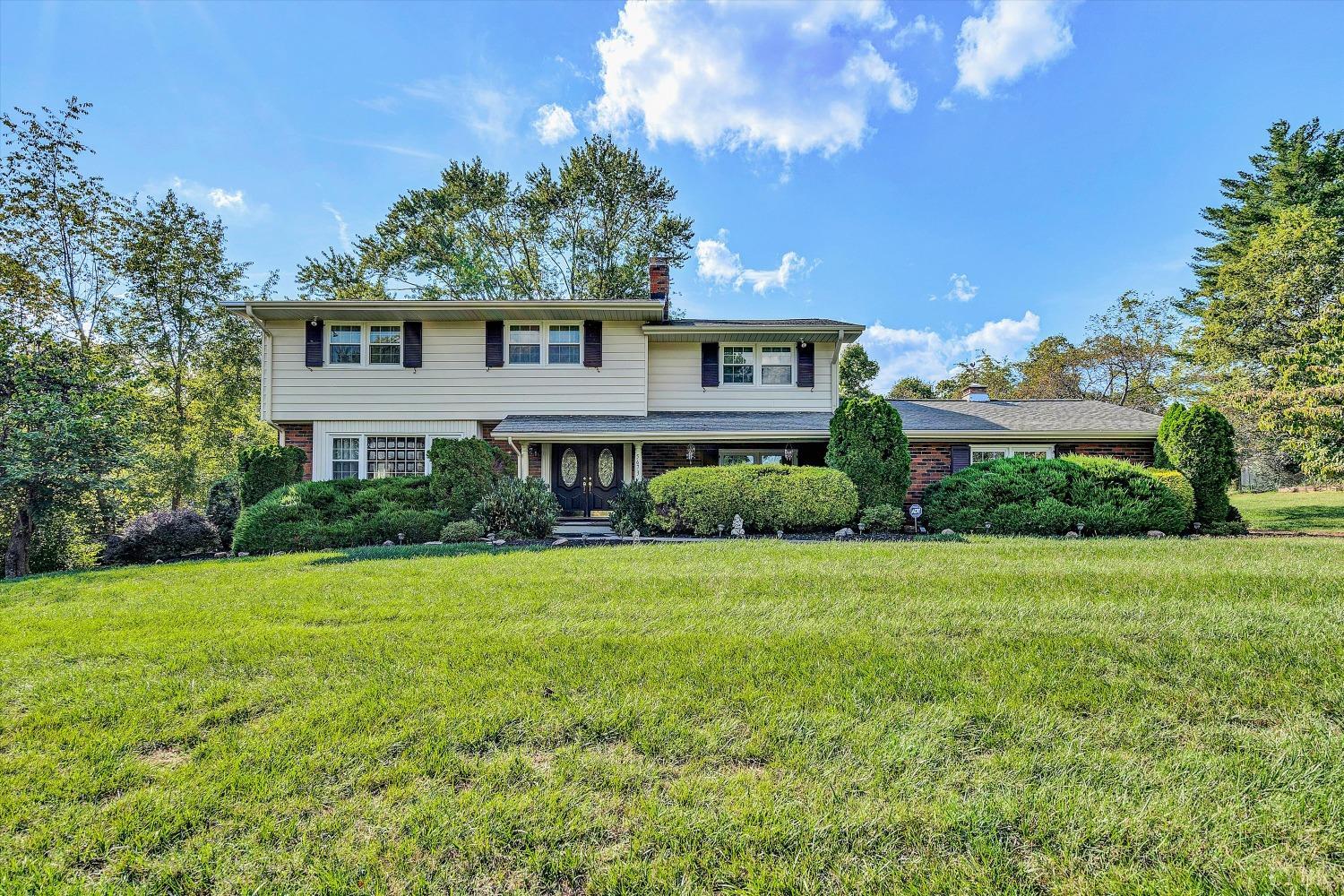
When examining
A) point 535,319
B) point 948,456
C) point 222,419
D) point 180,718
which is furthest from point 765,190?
point 222,419

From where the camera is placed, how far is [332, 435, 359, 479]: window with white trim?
13469 millimetres

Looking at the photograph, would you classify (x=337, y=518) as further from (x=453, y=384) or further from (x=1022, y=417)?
(x=1022, y=417)

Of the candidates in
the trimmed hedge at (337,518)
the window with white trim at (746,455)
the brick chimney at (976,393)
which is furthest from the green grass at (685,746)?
the brick chimney at (976,393)

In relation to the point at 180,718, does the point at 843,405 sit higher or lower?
higher

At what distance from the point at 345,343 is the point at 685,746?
1415 centimetres

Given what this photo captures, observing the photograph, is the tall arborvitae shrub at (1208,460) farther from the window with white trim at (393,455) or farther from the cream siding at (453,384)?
the window with white trim at (393,455)

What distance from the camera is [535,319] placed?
44.6ft

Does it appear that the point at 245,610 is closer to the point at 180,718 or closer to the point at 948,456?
the point at 180,718

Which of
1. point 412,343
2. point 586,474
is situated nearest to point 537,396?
point 586,474

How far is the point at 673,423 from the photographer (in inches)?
504

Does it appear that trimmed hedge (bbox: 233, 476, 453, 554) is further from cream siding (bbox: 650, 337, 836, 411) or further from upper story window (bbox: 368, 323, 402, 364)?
cream siding (bbox: 650, 337, 836, 411)

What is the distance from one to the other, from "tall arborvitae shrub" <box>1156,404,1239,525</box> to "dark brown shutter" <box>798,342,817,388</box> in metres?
7.25

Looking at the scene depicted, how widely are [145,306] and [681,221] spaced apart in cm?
1816

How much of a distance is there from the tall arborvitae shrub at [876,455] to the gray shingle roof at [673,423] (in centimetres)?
170
